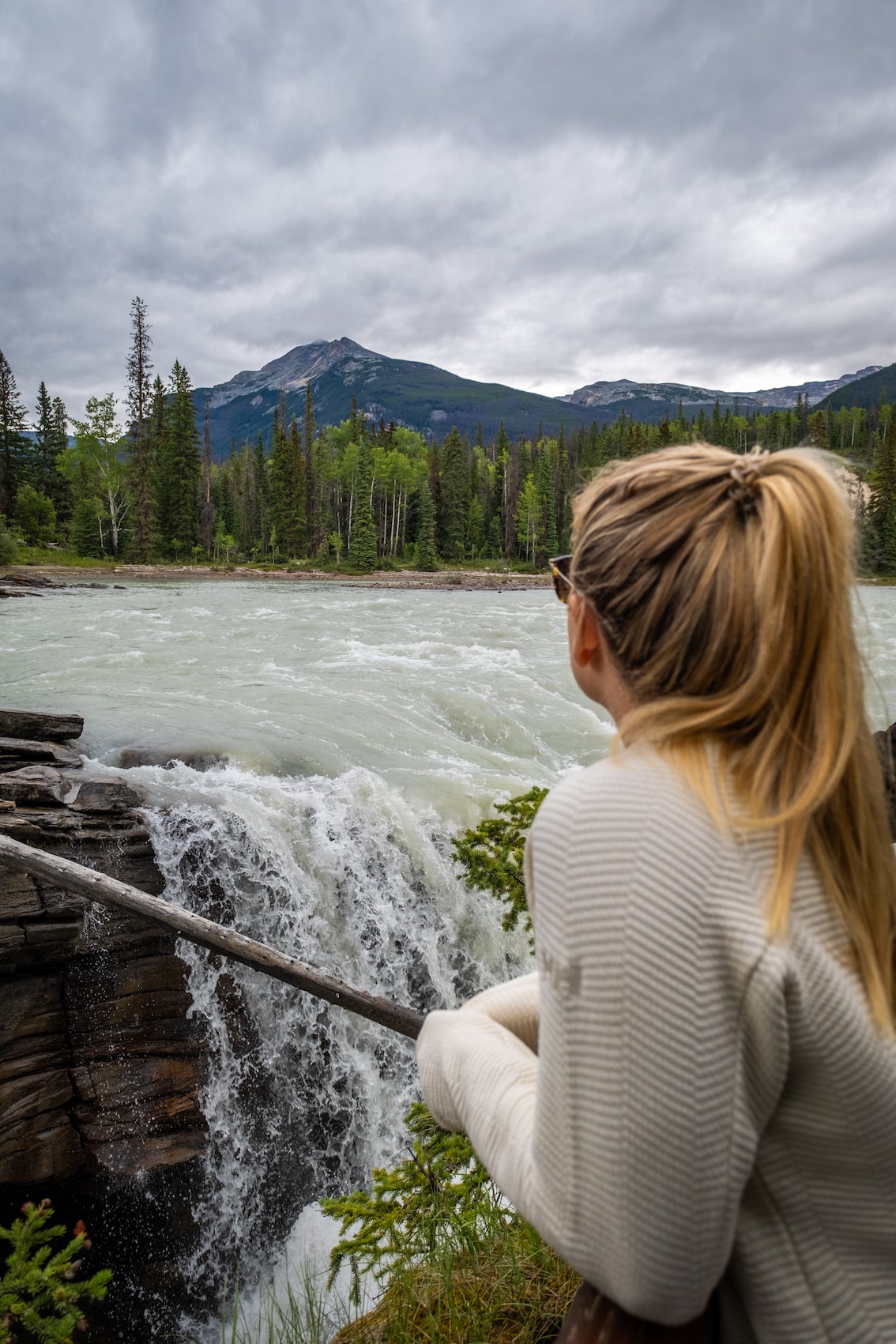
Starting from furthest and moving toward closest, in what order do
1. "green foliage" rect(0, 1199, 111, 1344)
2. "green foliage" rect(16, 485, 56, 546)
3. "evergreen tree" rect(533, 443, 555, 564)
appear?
1. "evergreen tree" rect(533, 443, 555, 564)
2. "green foliage" rect(16, 485, 56, 546)
3. "green foliage" rect(0, 1199, 111, 1344)

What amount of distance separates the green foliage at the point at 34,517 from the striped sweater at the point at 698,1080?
60.1 meters

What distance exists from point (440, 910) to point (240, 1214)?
2616mm

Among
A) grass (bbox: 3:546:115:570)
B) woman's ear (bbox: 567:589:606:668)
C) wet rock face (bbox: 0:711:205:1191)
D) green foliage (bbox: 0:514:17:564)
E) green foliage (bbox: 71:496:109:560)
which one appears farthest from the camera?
green foliage (bbox: 71:496:109:560)

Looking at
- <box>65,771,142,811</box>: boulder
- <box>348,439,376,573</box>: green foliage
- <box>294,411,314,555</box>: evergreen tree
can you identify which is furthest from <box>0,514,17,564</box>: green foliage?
<box>65,771,142,811</box>: boulder

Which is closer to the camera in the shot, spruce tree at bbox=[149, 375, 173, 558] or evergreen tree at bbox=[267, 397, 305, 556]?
spruce tree at bbox=[149, 375, 173, 558]

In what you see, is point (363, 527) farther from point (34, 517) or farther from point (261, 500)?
point (34, 517)

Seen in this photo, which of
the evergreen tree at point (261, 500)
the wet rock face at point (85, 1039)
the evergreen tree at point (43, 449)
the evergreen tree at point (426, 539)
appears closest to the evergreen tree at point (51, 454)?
the evergreen tree at point (43, 449)

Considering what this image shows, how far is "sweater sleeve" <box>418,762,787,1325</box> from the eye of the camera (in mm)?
955

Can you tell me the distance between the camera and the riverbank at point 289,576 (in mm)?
45812

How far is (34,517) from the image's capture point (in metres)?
55.8

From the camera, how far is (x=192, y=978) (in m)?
5.77

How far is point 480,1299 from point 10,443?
223 ft

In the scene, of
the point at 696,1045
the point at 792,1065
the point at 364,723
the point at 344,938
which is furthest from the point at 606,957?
the point at 364,723

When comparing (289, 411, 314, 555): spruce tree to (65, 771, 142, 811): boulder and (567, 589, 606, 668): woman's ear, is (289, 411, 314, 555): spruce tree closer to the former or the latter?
(65, 771, 142, 811): boulder
